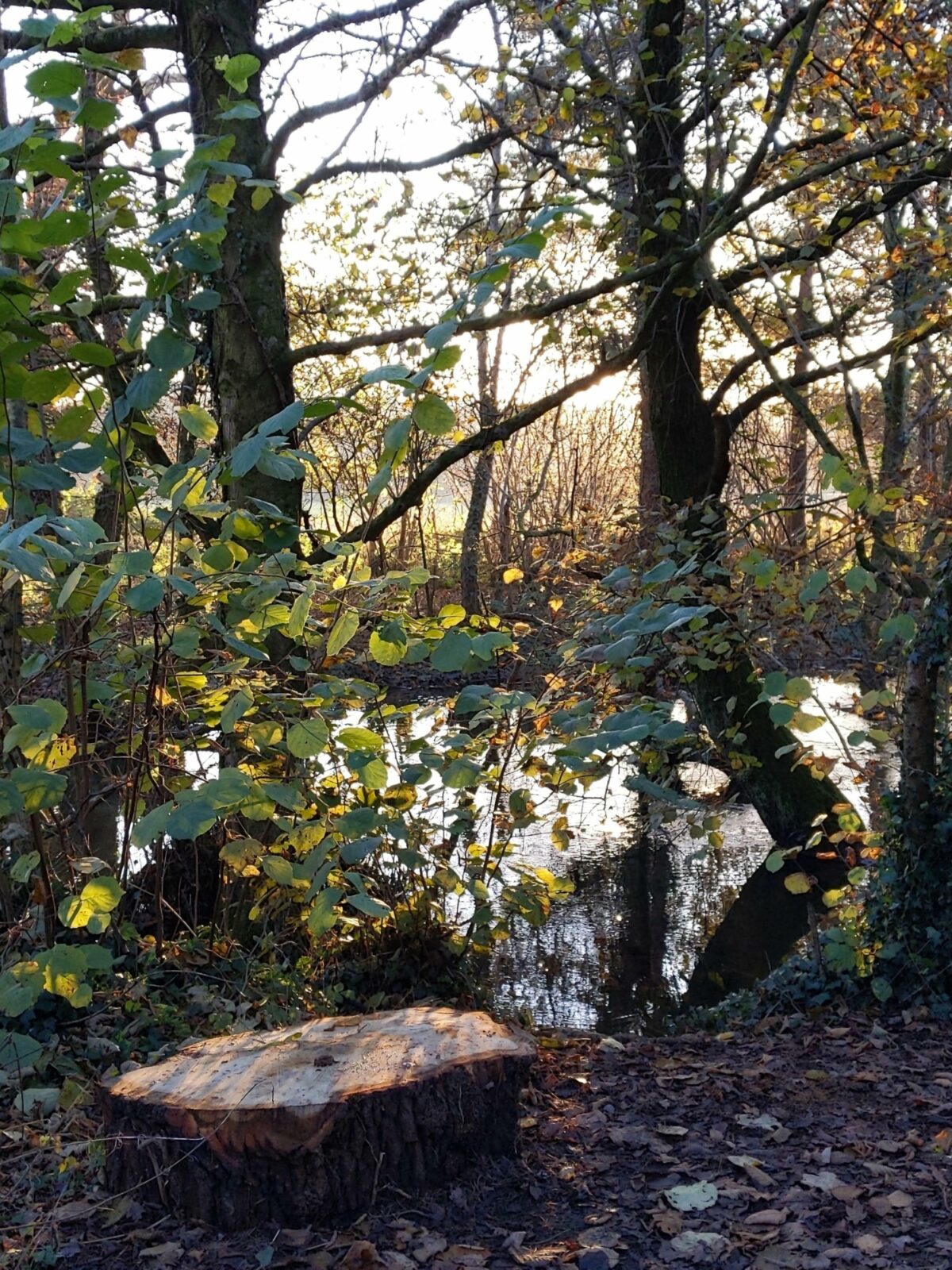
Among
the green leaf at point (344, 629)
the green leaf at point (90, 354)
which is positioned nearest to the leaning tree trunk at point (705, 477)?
the green leaf at point (344, 629)

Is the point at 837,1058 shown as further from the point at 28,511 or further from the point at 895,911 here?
the point at 28,511

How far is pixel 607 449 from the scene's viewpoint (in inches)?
545

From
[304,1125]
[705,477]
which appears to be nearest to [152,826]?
[304,1125]

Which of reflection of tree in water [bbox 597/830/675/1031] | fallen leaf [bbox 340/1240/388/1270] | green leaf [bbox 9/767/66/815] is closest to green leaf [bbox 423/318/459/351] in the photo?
green leaf [bbox 9/767/66/815]

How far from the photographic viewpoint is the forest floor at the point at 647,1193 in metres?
2.43

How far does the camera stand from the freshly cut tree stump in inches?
98.8

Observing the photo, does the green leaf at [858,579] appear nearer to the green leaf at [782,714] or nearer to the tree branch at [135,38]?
the green leaf at [782,714]

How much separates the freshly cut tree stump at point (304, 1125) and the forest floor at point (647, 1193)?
0.06 metres

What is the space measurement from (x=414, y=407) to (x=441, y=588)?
13.0 metres

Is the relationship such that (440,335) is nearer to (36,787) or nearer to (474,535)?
(36,787)

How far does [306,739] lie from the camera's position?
278cm

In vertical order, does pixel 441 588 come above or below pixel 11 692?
above

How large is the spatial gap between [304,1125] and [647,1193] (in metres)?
0.94

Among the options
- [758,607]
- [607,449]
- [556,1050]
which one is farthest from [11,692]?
[607,449]
